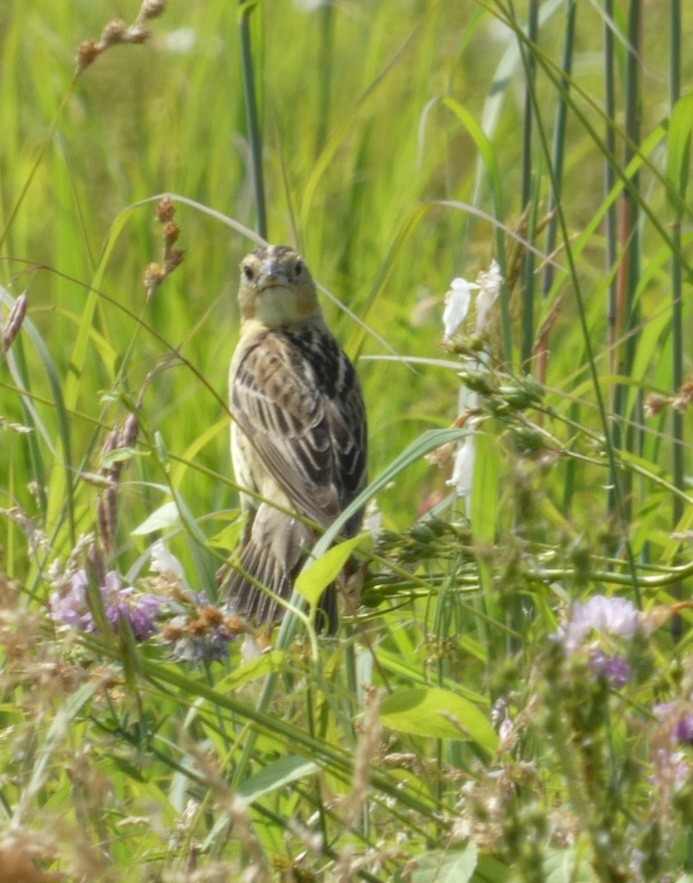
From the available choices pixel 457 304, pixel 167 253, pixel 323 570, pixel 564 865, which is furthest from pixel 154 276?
pixel 564 865

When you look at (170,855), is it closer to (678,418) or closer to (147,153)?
(678,418)

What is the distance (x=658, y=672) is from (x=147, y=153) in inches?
158

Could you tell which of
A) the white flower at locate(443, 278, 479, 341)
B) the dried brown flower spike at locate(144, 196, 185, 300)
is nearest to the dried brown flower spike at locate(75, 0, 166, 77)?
the dried brown flower spike at locate(144, 196, 185, 300)

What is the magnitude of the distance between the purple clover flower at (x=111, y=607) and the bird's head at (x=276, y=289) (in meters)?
2.65

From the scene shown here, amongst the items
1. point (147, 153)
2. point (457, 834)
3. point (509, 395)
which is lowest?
point (457, 834)

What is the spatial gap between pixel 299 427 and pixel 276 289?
88cm

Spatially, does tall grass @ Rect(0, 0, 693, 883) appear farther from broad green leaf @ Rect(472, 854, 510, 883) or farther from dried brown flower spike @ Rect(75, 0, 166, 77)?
dried brown flower spike @ Rect(75, 0, 166, 77)

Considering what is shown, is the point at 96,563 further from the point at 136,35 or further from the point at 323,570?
the point at 136,35

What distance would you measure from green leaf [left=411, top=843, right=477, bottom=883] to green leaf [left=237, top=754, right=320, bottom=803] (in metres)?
0.18

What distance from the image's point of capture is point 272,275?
487 cm

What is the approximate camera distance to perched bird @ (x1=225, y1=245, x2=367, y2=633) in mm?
3543

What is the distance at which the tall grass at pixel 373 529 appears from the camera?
5.10 feet

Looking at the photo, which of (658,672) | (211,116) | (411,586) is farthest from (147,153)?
(658,672)

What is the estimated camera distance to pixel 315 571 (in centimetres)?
197
